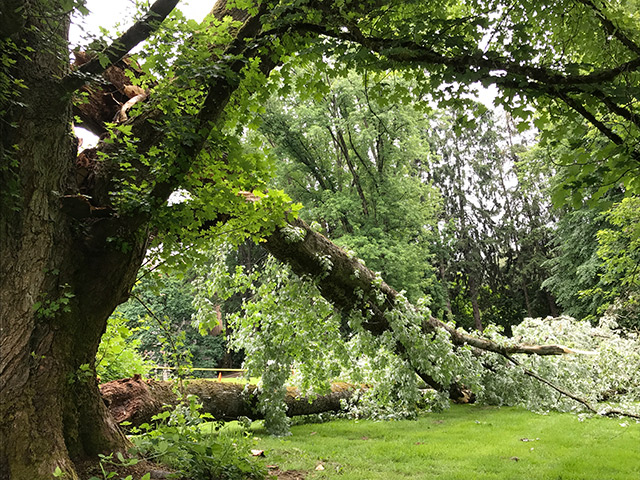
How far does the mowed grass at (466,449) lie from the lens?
4.27 m

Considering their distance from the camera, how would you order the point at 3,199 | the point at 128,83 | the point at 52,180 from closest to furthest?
1. the point at 3,199
2. the point at 52,180
3. the point at 128,83

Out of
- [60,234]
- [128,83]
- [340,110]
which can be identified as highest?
[340,110]

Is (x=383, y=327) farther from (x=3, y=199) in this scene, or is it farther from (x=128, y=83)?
(x=3, y=199)

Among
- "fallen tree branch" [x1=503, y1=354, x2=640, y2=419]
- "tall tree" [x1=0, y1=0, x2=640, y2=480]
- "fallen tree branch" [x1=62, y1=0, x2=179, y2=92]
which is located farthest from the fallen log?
"fallen tree branch" [x1=503, y1=354, x2=640, y2=419]

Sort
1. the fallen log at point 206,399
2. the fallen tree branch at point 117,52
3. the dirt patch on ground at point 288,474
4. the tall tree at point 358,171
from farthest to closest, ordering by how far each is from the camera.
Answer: the tall tree at point 358,171 < the fallen log at point 206,399 < the dirt patch on ground at point 288,474 < the fallen tree branch at point 117,52

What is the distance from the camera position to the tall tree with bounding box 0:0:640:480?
8.66 ft

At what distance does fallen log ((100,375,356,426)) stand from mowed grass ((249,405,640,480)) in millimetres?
458

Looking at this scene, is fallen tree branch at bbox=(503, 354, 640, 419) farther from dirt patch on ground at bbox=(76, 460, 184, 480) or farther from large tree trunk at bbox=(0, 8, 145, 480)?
large tree trunk at bbox=(0, 8, 145, 480)

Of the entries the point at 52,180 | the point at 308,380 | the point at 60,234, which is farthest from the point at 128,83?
the point at 308,380

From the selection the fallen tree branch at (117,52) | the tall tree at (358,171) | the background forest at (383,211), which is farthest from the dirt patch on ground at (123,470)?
the tall tree at (358,171)

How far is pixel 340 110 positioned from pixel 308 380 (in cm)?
1328

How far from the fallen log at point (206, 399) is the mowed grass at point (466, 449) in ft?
1.50

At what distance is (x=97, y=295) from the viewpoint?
10.6ft

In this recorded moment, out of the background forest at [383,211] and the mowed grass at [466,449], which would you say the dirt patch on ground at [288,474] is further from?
the background forest at [383,211]
